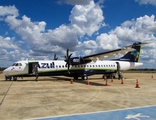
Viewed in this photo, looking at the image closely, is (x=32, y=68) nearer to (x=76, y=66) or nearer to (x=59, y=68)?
(x=59, y=68)

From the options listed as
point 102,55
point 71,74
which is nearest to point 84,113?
point 102,55

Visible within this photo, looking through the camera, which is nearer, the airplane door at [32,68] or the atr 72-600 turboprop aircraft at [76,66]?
the atr 72-600 turboprop aircraft at [76,66]

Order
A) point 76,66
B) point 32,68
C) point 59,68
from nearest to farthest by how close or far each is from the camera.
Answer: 1. point 32,68
2. point 59,68
3. point 76,66

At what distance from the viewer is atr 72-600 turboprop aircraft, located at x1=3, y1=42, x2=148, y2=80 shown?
23281 millimetres

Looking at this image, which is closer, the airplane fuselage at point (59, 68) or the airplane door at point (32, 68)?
the airplane fuselage at point (59, 68)

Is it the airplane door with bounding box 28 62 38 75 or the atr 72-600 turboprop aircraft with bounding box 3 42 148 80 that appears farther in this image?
the airplane door with bounding box 28 62 38 75

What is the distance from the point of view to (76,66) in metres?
26.7

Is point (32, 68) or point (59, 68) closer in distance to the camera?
point (32, 68)

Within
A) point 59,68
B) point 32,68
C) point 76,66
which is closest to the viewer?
point 32,68

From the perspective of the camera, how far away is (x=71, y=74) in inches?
1049

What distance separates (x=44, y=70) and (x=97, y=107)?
54.1 feet

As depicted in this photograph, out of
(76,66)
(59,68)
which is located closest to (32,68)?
(59,68)

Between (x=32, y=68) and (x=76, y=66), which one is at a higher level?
(x=76, y=66)

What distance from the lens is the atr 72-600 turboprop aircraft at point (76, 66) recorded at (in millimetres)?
23281
